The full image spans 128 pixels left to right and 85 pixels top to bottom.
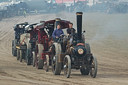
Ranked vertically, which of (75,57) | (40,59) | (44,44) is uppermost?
(75,57)

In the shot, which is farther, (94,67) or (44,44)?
(44,44)

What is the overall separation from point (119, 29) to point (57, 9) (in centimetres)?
3190

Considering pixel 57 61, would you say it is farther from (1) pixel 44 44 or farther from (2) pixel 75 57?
(1) pixel 44 44

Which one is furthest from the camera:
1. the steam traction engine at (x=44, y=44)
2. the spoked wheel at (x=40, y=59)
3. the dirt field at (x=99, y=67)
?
the spoked wheel at (x=40, y=59)

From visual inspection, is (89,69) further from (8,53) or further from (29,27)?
(8,53)

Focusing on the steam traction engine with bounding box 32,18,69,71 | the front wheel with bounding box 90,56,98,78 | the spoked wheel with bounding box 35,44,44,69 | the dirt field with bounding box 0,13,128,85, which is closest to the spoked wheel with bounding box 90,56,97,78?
the front wheel with bounding box 90,56,98,78

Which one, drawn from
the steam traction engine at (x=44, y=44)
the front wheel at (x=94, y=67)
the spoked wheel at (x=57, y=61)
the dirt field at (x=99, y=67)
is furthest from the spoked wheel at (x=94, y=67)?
the steam traction engine at (x=44, y=44)

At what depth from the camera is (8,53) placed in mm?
23531

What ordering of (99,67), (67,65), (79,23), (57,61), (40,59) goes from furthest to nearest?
1. (99,67)
2. (40,59)
3. (57,61)
4. (67,65)
5. (79,23)

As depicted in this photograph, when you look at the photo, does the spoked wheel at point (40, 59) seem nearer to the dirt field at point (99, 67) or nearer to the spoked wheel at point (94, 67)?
the dirt field at point (99, 67)

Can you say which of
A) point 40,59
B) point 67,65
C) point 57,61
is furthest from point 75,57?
point 40,59

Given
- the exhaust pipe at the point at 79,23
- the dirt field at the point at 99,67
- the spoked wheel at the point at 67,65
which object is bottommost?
the dirt field at the point at 99,67

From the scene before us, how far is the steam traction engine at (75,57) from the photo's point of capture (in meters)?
13.8

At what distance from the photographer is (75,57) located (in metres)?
14.1
